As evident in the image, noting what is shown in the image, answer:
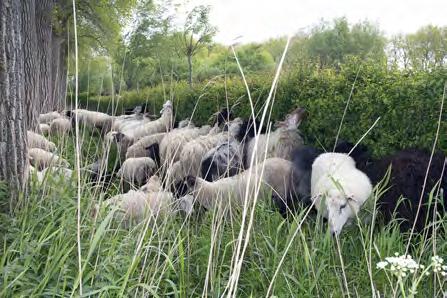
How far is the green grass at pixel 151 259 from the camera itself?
260 cm

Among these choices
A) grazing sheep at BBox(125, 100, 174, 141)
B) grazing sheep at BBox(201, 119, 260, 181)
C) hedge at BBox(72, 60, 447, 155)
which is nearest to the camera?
hedge at BBox(72, 60, 447, 155)

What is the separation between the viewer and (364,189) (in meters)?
4.67

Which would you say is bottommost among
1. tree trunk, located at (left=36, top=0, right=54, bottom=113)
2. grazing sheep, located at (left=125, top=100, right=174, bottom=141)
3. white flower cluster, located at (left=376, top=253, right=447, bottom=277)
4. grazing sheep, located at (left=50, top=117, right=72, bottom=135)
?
grazing sheep, located at (left=125, top=100, right=174, bottom=141)

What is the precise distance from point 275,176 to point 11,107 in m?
3.04

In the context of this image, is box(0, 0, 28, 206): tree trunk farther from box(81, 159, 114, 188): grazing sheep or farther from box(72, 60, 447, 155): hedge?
box(72, 60, 447, 155): hedge

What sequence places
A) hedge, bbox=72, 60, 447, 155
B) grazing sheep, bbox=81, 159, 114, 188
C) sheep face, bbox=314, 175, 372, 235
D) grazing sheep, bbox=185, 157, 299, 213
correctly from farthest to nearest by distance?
hedge, bbox=72, 60, 447, 155 < grazing sheep, bbox=185, 157, 299, 213 < sheep face, bbox=314, 175, 372, 235 < grazing sheep, bbox=81, 159, 114, 188

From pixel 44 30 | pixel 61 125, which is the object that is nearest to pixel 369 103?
pixel 61 125

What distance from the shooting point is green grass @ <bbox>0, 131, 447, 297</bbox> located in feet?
8.54

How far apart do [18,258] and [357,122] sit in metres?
4.32

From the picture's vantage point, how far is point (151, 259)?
3338 millimetres

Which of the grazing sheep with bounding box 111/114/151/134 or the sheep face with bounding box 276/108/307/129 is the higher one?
the sheep face with bounding box 276/108/307/129

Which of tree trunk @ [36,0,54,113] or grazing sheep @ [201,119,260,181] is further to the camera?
tree trunk @ [36,0,54,113]

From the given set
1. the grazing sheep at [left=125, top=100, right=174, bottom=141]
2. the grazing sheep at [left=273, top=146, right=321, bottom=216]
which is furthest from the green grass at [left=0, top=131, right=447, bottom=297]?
the grazing sheep at [left=125, top=100, right=174, bottom=141]

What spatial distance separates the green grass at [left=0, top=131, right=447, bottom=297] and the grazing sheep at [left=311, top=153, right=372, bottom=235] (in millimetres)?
245
